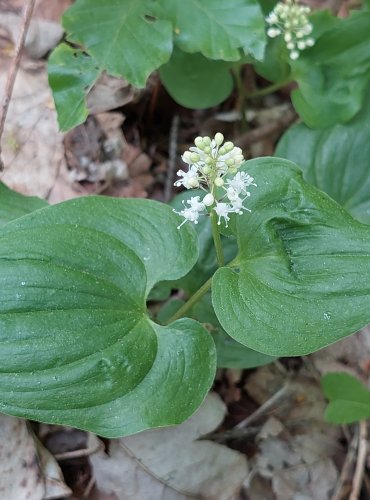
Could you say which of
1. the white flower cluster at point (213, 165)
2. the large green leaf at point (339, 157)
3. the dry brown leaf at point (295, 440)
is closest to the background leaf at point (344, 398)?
the dry brown leaf at point (295, 440)

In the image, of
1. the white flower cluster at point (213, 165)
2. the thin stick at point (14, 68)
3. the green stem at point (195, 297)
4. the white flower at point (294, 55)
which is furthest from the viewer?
the white flower at point (294, 55)

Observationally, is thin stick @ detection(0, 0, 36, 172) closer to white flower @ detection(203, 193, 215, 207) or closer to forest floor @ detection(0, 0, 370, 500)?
forest floor @ detection(0, 0, 370, 500)

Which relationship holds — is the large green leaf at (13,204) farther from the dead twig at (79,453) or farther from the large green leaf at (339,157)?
the large green leaf at (339,157)

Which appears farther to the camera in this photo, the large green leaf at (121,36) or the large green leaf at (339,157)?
the large green leaf at (339,157)

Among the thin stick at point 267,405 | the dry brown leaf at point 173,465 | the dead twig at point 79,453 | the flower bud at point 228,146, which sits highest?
the flower bud at point 228,146

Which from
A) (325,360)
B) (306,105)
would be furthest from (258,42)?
A: (325,360)

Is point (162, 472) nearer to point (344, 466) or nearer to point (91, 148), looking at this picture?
point (344, 466)
